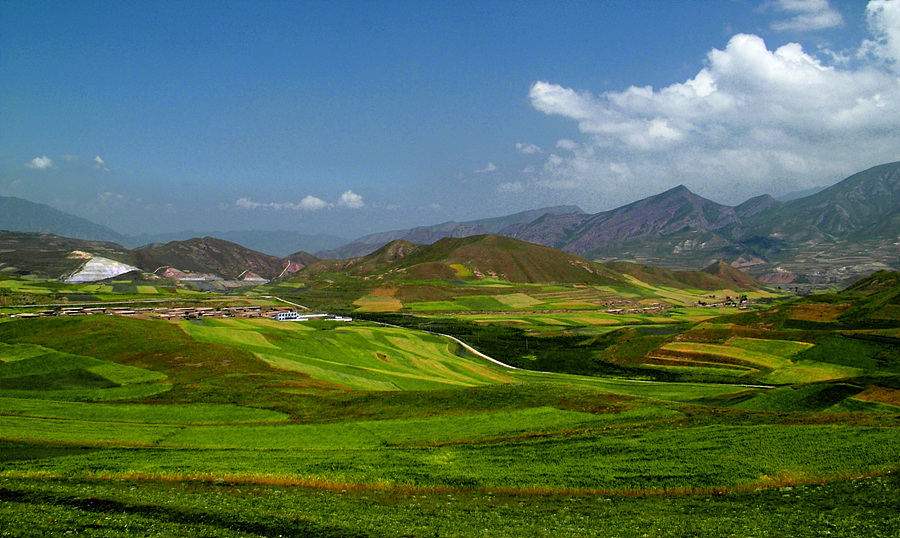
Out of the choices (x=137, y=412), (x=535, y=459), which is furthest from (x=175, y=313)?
(x=535, y=459)

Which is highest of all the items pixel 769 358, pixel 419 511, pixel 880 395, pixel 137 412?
pixel 419 511

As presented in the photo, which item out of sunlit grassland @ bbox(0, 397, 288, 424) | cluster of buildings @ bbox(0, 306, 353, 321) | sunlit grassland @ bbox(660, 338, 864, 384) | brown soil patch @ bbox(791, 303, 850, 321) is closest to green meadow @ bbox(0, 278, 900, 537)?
sunlit grassland @ bbox(0, 397, 288, 424)

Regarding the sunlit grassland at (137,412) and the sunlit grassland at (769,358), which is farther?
the sunlit grassland at (769,358)

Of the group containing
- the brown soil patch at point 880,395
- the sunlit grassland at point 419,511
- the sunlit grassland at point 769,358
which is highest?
the sunlit grassland at point 419,511

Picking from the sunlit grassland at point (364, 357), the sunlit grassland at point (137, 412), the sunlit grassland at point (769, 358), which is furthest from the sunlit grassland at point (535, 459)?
the sunlit grassland at point (769, 358)

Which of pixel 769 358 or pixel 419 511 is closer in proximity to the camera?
pixel 419 511

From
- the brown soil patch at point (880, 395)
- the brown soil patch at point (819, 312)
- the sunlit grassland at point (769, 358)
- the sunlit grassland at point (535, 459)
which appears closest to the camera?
the sunlit grassland at point (535, 459)

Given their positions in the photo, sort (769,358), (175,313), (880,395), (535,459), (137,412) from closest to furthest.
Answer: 1. (535,459)
2. (137,412)
3. (880,395)
4. (769,358)
5. (175,313)

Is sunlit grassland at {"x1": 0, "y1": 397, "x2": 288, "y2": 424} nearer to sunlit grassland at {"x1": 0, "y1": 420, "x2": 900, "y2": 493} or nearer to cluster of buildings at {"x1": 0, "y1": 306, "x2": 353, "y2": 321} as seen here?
sunlit grassland at {"x1": 0, "y1": 420, "x2": 900, "y2": 493}

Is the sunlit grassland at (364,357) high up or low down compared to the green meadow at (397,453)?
down

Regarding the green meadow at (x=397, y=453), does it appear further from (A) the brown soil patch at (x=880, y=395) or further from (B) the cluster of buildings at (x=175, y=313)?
(B) the cluster of buildings at (x=175, y=313)

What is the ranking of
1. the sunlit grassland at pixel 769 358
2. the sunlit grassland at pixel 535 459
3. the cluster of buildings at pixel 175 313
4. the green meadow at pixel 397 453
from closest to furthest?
the green meadow at pixel 397 453 < the sunlit grassland at pixel 535 459 < the sunlit grassland at pixel 769 358 < the cluster of buildings at pixel 175 313

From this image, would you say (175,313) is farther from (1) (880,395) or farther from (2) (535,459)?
(1) (880,395)

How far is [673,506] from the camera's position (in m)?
24.9
